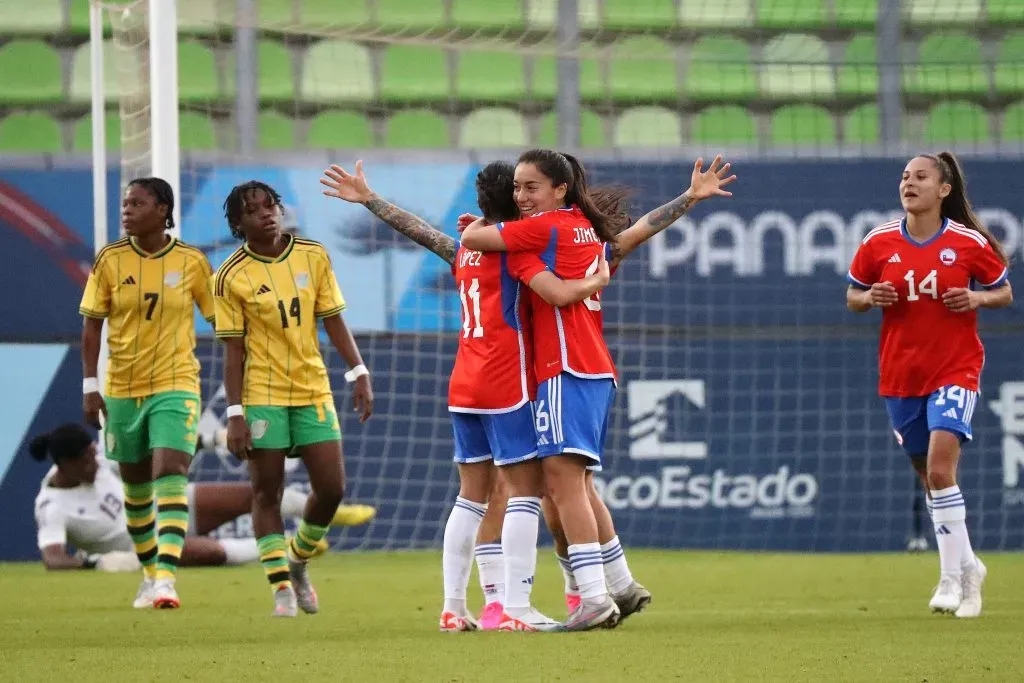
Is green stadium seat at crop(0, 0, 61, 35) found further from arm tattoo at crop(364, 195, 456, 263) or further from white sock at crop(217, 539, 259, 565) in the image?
arm tattoo at crop(364, 195, 456, 263)

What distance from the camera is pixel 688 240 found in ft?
41.1

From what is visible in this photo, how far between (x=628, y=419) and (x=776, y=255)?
5.31ft

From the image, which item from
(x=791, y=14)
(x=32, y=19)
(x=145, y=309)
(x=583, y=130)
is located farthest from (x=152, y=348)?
(x=791, y=14)

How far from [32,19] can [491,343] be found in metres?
10.4

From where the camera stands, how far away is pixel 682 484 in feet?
40.4

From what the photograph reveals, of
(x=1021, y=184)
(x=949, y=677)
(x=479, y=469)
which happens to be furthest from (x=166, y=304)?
(x=1021, y=184)

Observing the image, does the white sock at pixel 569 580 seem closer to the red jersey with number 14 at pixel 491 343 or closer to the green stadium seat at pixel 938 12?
the red jersey with number 14 at pixel 491 343

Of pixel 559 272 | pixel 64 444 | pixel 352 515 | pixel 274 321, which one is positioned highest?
pixel 559 272

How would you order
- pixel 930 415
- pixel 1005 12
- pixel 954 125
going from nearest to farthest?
pixel 930 415
pixel 954 125
pixel 1005 12

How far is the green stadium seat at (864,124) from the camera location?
45.8 ft

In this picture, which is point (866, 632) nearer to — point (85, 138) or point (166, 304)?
point (166, 304)

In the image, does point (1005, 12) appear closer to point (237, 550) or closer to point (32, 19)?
point (237, 550)

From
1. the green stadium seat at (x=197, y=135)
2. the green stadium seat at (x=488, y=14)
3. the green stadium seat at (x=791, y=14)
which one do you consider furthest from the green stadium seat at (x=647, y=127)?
the green stadium seat at (x=197, y=135)

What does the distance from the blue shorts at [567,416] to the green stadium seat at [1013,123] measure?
8.80m
